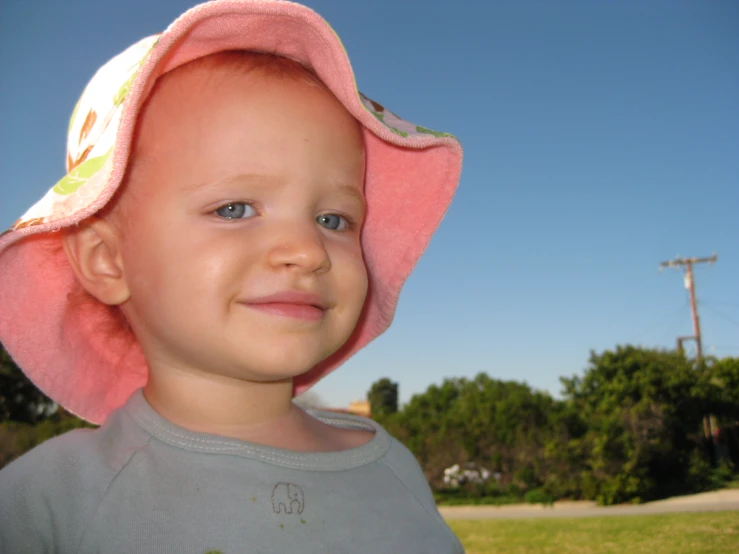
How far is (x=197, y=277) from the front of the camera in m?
1.01

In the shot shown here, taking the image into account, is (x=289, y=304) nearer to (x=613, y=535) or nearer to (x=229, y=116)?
(x=229, y=116)

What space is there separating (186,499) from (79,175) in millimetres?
534

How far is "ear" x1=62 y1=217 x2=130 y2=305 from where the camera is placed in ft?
3.77

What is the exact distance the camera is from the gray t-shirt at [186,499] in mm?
930

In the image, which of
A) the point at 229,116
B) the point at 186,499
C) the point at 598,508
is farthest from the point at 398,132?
the point at 598,508

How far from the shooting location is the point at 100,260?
1.16m

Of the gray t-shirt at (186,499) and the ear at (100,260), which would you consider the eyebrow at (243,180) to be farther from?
the gray t-shirt at (186,499)

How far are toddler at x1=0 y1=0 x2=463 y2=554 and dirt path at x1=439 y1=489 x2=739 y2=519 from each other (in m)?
7.01

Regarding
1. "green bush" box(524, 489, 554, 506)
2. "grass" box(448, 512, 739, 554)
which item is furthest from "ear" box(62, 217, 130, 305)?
"green bush" box(524, 489, 554, 506)

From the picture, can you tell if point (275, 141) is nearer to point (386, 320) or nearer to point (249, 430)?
point (249, 430)

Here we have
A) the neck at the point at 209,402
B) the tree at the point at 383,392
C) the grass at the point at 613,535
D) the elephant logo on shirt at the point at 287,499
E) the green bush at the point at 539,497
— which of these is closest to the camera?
the elephant logo on shirt at the point at 287,499

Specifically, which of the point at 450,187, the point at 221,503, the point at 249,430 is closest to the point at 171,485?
the point at 221,503

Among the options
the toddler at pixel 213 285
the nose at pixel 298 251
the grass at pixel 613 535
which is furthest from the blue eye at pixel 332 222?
the grass at pixel 613 535

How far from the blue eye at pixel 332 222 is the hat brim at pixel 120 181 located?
182 millimetres
